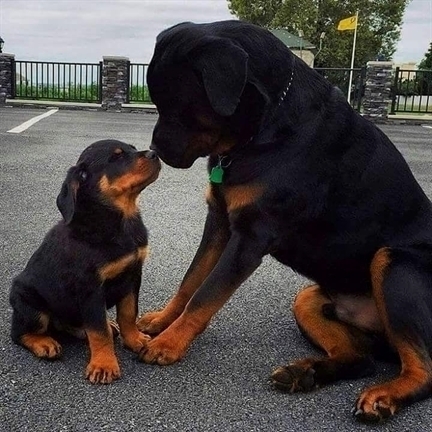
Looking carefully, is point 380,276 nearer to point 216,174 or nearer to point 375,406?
point 375,406


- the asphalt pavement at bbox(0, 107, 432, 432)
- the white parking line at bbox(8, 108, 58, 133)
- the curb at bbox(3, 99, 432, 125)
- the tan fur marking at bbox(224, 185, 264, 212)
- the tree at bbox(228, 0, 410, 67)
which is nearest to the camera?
the asphalt pavement at bbox(0, 107, 432, 432)

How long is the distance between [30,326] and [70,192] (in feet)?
2.15

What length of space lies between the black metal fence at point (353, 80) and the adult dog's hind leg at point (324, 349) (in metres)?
18.4

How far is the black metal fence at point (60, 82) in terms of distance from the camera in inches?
918

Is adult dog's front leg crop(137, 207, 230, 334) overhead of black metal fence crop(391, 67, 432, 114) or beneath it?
beneath

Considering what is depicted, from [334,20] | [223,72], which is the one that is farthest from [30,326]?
[334,20]

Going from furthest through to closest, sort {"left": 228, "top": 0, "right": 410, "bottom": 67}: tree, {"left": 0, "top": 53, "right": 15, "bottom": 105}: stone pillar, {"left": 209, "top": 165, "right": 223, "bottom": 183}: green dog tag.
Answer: {"left": 228, "top": 0, "right": 410, "bottom": 67}: tree
{"left": 0, "top": 53, "right": 15, "bottom": 105}: stone pillar
{"left": 209, "top": 165, "right": 223, "bottom": 183}: green dog tag

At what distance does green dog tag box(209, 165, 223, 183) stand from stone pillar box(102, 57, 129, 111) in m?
20.4

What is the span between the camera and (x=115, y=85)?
22.8 meters

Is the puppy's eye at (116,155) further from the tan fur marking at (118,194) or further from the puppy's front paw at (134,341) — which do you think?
the puppy's front paw at (134,341)


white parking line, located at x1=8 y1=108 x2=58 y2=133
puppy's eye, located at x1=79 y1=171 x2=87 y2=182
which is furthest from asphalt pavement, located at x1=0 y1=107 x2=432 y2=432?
white parking line, located at x1=8 y1=108 x2=58 y2=133

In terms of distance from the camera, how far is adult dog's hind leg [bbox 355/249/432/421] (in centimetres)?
249

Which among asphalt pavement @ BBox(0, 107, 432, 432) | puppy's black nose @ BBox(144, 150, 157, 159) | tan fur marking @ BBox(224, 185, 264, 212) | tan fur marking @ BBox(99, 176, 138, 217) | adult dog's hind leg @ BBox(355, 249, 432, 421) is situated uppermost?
puppy's black nose @ BBox(144, 150, 157, 159)

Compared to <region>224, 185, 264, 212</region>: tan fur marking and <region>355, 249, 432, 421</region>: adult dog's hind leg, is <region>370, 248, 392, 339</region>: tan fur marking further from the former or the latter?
<region>224, 185, 264, 212</region>: tan fur marking
